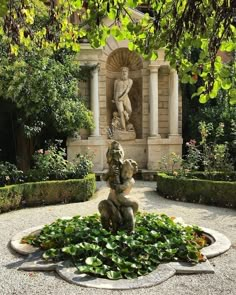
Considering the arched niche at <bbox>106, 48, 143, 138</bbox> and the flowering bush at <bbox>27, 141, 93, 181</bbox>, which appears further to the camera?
the arched niche at <bbox>106, 48, 143, 138</bbox>

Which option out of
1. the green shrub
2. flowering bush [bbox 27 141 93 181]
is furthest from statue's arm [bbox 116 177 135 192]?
flowering bush [bbox 27 141 93 181]

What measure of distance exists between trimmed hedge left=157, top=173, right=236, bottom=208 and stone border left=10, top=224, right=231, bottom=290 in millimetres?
3808

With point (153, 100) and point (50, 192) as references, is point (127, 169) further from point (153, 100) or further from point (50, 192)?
point (153, 100)

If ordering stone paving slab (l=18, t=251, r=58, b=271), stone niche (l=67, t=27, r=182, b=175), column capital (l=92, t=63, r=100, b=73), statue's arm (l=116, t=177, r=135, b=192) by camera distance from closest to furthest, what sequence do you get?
stone paving slab (l=18, t=251, r=58, b=271) → statue's arm (l=116, t=177, r=135, b=192) → column capital (l=92, t=63, r=100, b=73) → stone niche (l=67, t=27, r=182, b=175)

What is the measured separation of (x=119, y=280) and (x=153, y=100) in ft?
35.9

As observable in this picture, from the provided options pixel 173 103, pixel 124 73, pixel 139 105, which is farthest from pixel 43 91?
pixel 173 103

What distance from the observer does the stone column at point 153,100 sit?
14.6 meters

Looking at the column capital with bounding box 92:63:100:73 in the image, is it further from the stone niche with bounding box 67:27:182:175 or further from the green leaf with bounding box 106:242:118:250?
the green leaf with bounding box 106:242:118:250

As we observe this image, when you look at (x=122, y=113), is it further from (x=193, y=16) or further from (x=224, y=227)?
(x=193, y=16)

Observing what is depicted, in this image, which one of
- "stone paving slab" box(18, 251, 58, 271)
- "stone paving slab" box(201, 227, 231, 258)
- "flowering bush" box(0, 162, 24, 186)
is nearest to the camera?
"stone paving slab" box(18, 251, 58, 271)

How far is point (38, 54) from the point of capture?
11469 mm

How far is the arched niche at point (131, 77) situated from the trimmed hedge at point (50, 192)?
5.71 metres

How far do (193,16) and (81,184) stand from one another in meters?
7.58

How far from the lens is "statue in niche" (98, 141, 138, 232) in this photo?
5668 millimetres
